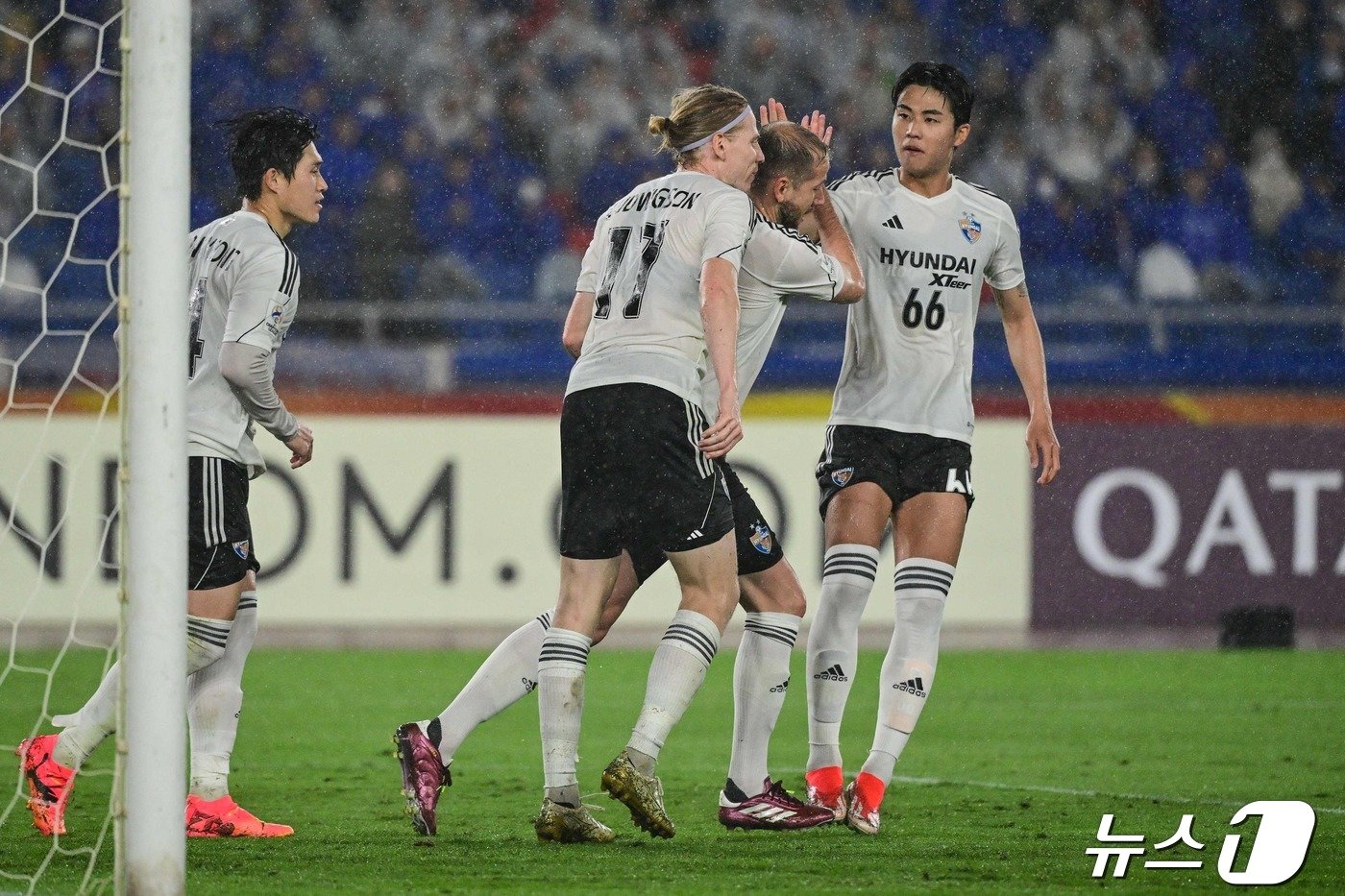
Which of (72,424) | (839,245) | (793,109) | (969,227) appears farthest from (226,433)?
(793,109)

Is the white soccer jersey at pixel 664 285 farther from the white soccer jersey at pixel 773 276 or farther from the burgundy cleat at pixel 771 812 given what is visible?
the burgundy cleat at pixel 771 812

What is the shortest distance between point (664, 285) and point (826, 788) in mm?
1440

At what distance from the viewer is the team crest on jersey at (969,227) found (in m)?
5.46

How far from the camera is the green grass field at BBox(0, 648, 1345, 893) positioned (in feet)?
13.9

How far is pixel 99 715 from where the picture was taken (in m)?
4.78

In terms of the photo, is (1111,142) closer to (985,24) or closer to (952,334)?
(985,24)

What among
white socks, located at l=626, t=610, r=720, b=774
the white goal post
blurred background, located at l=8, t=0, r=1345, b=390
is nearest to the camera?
the white goal post

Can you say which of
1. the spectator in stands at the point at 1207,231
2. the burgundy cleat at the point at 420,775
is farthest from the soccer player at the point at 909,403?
the spectator in stands at the point at 1207,231

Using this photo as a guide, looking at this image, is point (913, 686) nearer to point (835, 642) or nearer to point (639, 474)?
point (835, 642)

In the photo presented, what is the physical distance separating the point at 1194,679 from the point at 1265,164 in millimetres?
5530

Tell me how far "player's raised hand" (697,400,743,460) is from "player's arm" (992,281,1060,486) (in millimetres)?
1240

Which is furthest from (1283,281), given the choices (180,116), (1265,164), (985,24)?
(180,116)

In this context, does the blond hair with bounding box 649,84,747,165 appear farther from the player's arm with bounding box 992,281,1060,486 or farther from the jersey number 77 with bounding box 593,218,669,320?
the player's arm with bounding box 992,281,1060,486

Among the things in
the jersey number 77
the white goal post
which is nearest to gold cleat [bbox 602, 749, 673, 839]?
the jersey number 77
